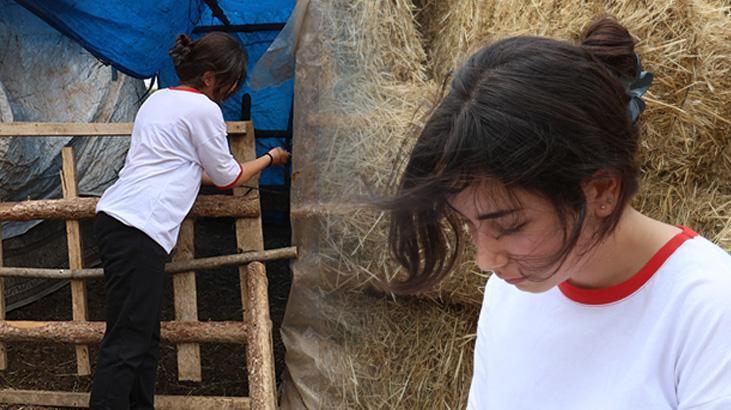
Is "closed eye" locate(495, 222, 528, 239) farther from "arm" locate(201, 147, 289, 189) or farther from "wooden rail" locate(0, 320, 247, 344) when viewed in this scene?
"wooden rail" locate(0, 320, 247, 344)

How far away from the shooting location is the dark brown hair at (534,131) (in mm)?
714

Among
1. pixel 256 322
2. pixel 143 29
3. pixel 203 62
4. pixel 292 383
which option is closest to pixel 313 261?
pixel 256 322

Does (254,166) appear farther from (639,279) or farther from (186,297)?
(639,279)

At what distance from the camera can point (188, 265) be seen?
297cm

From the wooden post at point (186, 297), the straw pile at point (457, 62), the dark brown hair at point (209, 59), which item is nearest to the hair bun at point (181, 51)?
the dark brown hair at point (209, 59)

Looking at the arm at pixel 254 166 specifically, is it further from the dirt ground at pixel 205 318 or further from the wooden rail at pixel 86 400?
the dirt ground at pixel 205 318

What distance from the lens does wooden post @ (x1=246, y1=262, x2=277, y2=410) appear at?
2.53 m

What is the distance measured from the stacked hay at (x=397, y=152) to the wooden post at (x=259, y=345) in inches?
4.4

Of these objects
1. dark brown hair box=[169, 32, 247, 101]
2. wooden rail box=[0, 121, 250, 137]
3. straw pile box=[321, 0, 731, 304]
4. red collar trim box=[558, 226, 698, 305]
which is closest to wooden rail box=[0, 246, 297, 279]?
straw pile box=[321, 0, 731, 304]

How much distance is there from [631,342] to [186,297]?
247cm

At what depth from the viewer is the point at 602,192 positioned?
30.6 inches

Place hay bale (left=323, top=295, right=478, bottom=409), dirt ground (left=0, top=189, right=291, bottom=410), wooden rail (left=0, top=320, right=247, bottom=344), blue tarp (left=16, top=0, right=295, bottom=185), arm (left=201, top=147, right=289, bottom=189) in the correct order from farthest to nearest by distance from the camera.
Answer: dirt ground (left=0, top=189, right=291, bottom=410) → blue tarp (left=16, top=0, right=295, bottom=185) → wooden rail (left=0, top=320, right=247, bottom=344) → arm (left=201, top=147, right=289, bottom=189) → hay bale (left=323, top=295, right=478, bottom=409)

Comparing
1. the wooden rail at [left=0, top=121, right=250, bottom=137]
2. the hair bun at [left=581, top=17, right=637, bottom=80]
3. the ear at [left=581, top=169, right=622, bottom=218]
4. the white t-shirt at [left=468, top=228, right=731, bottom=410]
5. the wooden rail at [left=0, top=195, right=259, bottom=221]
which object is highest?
the hair bun at [left=581, top=17, right=637, bottom=80]

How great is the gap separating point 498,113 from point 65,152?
8.94ft
